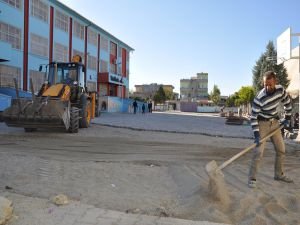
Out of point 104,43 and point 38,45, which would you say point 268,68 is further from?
point 38,45

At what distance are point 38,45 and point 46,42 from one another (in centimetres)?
144

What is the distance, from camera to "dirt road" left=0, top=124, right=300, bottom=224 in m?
4.58

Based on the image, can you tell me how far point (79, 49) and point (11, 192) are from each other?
120 ft

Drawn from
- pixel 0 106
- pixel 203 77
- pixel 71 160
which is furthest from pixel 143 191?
pixel 203 77

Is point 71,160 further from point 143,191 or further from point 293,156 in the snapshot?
point 293,156

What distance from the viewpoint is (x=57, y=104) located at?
1220cm

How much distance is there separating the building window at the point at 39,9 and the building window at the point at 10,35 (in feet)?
10.1

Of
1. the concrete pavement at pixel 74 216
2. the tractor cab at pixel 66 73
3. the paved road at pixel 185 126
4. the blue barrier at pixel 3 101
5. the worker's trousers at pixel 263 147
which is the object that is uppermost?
the tractor cab at pixel 66 73

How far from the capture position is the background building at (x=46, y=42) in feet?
91.6

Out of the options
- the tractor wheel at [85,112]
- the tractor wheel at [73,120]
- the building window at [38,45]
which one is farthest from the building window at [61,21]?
the tractor wheel at [73,120]

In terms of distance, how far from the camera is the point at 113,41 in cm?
5081

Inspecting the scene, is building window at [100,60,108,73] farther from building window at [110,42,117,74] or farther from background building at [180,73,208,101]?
background building at [180,73,208,101]

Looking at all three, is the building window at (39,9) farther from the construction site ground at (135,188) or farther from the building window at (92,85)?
the construction site ground at (135,188)

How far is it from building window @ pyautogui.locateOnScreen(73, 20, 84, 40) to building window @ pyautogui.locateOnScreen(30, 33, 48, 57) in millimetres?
6694
